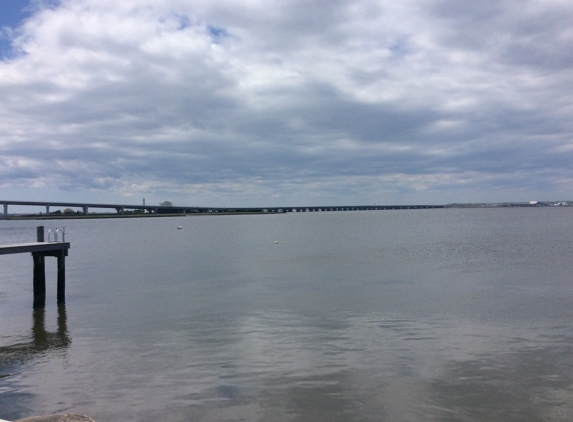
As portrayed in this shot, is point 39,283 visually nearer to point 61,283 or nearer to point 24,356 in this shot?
point 61,283

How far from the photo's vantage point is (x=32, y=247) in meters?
20.6

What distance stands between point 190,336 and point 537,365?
9.28 m

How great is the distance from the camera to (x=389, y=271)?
2894cm

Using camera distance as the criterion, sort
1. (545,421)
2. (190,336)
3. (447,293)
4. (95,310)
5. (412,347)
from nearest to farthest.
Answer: (545,421), (412,347), (190,336), (95,310), (447,293)

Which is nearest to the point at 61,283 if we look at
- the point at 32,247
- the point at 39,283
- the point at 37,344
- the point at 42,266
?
the point at 39,283

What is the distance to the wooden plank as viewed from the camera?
1934 centimetres

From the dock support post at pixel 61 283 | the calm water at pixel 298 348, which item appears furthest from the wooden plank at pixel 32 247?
the calm water at pixel 298 348

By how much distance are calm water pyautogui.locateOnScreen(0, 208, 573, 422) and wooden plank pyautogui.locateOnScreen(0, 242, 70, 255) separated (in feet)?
7.81

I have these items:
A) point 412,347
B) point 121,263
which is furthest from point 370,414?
point 121,263

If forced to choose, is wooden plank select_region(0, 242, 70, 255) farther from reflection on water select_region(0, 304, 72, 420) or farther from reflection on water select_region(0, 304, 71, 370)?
reflection on water select_region(0, 304, 71, 370)

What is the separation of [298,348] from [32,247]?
1338 cm

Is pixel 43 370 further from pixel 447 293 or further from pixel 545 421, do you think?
pixel 447 293

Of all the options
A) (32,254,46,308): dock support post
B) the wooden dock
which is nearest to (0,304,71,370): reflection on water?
(32,254,46,308): dock support post

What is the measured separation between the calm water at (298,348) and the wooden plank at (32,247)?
7.81 feet
